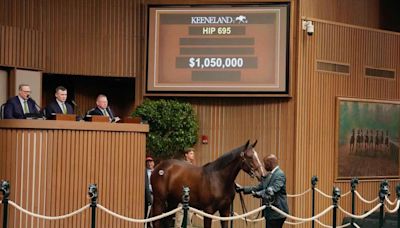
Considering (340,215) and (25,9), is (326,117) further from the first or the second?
(25,9)

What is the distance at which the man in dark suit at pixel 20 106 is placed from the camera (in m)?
12.2

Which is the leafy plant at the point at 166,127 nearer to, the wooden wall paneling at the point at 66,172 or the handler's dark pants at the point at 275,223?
the wooden wall paneling at the point at 66,172

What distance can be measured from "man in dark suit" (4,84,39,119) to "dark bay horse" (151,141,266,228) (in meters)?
2.92

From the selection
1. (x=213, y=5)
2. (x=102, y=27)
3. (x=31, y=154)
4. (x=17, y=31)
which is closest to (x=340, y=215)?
(x=213, y=5)

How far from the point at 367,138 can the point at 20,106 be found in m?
10.2

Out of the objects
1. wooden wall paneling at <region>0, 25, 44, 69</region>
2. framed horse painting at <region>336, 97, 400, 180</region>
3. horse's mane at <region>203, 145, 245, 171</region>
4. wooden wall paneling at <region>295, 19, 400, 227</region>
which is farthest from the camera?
framed horse painting at <region>336, 97, 400, 180</region>

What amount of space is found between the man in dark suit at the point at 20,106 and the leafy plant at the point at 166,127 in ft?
18.2

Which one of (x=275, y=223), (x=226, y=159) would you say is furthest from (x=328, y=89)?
(x=275, y=223)

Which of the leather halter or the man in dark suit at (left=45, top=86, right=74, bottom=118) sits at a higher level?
the man in dark suit at (left=45, top=86, right=74, bottom=118)

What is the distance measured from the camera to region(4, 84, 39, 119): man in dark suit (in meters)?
12.2

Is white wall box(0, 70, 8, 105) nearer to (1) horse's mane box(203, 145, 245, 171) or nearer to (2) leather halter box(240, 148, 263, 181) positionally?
(1) horse's mane box(203, 145, 245, 171)

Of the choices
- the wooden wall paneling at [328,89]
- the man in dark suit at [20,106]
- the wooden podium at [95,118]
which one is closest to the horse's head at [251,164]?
the wooden podium at [95,118]

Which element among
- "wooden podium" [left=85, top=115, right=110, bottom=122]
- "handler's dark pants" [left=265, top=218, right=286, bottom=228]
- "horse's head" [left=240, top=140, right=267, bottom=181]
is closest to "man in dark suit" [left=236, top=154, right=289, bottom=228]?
"handler's dark pants" [left=265, top=218, right=286, bottom=228]

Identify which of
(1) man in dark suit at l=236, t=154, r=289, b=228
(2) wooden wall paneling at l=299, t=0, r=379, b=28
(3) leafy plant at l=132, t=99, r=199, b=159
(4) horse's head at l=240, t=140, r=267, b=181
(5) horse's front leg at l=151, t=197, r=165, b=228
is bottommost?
(5) horse's front leg at l=151, t=197, r=165, b=228
